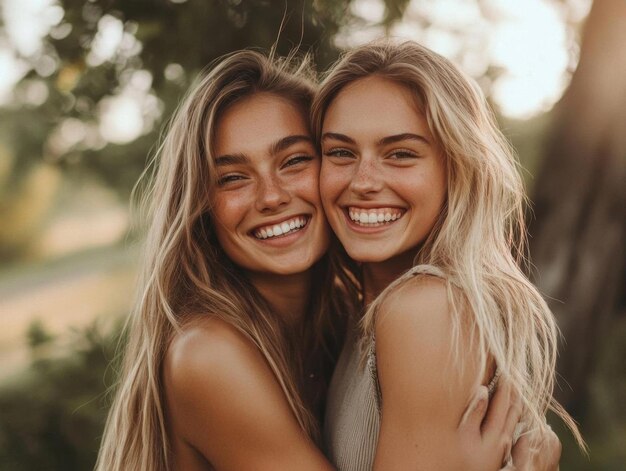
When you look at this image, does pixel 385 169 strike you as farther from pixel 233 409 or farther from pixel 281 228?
pixel 233 409

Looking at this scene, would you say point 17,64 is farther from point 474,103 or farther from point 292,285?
point 474,103

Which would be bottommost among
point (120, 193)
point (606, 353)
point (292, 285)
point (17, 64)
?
point (606, 353)

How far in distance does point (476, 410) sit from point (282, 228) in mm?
994

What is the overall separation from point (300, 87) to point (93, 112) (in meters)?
1.48

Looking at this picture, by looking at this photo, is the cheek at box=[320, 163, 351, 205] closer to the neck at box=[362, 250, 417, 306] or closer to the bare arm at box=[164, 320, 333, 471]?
the neck at box=[362, 250, 417, 306]

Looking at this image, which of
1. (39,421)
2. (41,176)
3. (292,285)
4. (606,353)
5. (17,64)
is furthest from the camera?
(41,176)

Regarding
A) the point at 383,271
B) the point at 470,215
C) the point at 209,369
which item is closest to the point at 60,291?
the point at 383,271

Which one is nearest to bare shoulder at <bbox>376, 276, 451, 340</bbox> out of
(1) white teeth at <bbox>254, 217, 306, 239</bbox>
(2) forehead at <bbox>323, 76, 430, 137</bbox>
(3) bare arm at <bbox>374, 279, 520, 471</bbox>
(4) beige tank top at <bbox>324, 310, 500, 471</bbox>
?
(3) bare arm at <bbox>374, 279, 520, 471</bbox>

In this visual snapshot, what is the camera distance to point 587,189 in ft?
15.3

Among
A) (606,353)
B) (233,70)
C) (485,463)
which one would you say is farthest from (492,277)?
(606,353)

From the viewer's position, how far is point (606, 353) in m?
6.52

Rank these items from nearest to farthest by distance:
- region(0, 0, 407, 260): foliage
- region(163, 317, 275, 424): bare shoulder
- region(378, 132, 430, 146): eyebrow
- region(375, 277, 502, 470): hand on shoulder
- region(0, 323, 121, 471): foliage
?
region(375, 277, 502, 470): hand on shoulder → region(163, 317, 275, 424): bare shoulder → region(378, 132, 430, 146): eyebrow → region(0, 0, 407, 260): foliage → region(0, 323, 121, 471): foliage

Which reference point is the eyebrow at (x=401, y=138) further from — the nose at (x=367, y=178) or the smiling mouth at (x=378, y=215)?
the smiling mouth at (x=378, y=215)

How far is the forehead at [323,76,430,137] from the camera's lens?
2.53 m
